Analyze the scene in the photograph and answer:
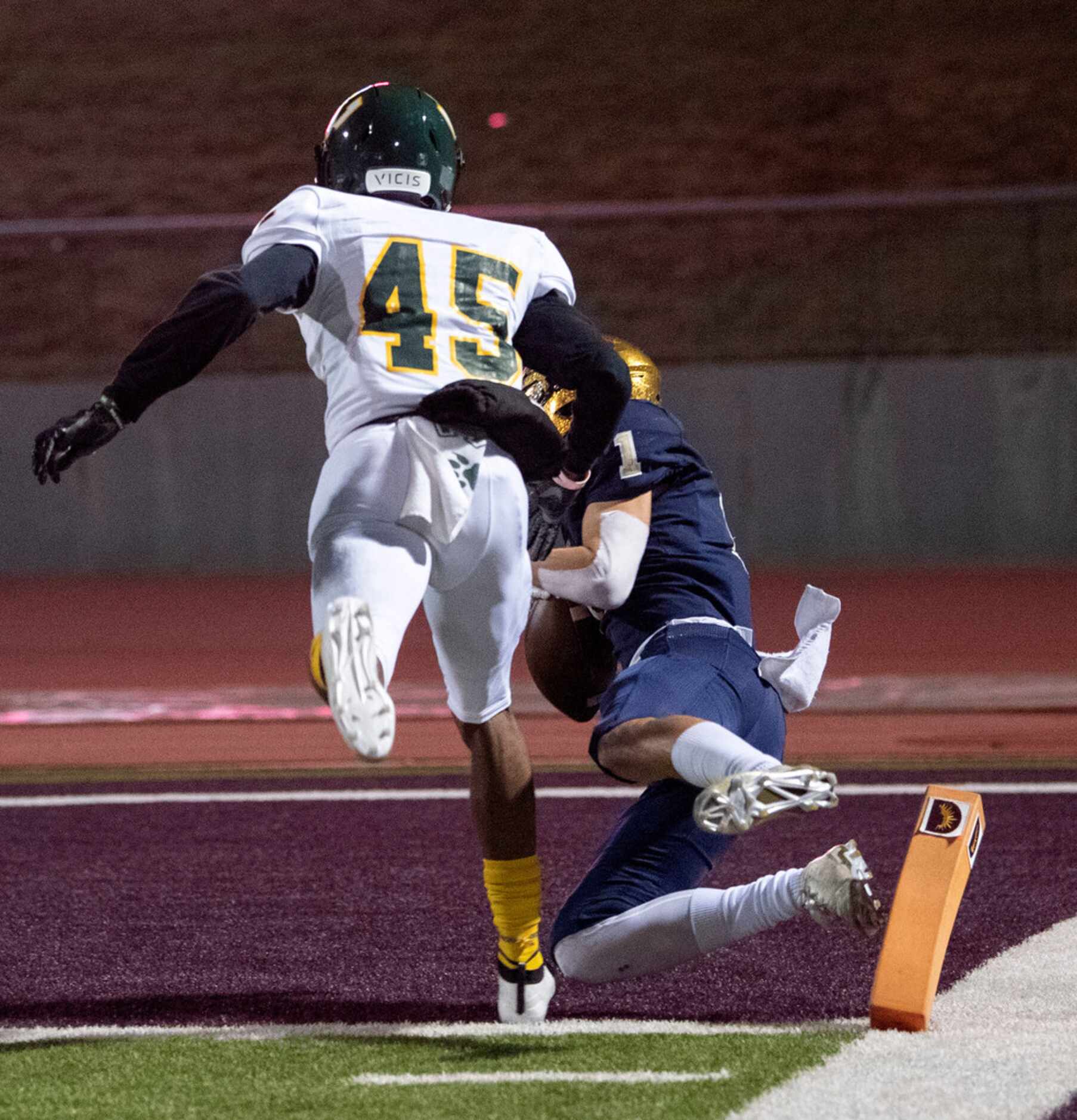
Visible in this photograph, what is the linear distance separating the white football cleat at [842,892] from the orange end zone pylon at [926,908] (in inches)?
7.6

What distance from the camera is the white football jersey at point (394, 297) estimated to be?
3.53 meters

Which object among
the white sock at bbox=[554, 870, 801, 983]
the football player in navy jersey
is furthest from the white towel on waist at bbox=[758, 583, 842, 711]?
the white sock at bbox=[554, 870, 801, 983]

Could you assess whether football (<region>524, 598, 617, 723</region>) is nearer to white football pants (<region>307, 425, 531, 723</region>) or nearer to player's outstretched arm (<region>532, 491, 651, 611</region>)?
player's outstretched arm (<region>532, 491, 651, 611</region>)

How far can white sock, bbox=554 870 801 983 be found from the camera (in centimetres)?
356

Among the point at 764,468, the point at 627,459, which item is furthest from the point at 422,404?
the point at 764,468

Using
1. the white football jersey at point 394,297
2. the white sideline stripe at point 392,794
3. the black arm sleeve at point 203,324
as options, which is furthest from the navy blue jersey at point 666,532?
the white sideline stripe at point 392,794

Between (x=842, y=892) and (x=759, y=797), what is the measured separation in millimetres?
273

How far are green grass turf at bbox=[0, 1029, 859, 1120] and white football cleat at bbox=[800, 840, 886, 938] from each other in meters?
0.24

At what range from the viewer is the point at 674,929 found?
3.67 meters

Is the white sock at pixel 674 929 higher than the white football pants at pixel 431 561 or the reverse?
the reverse

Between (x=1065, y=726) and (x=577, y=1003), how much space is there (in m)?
4.76

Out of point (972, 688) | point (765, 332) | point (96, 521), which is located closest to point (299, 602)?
point (96, 521)

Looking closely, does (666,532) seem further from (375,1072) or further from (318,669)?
(375,1072)

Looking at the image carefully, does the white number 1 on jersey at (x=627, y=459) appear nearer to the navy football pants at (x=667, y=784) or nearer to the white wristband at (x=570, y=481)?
the white wristband at (x=570, y=481)
